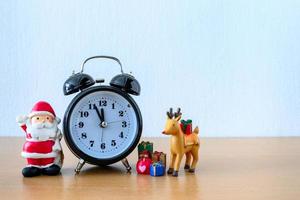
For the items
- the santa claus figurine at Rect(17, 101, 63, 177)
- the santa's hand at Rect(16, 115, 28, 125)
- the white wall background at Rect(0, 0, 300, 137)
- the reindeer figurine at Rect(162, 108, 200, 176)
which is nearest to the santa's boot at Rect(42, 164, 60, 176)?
the santa claus figurine at Rect(17, 101, 63, 177)

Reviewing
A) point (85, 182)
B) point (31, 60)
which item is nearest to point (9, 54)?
point (31, 60)

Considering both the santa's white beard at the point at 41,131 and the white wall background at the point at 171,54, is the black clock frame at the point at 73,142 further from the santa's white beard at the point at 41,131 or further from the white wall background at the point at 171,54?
the white wall background at the point at 171,54

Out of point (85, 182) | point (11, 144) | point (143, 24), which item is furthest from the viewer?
point (143, 24)

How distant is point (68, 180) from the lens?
40.9 inches

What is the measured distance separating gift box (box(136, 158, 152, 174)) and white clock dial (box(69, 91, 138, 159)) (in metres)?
0.05

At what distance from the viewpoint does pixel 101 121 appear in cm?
110

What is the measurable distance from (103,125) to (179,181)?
20cm

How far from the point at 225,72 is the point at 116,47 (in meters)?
0.40

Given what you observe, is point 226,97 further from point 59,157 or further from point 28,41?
point 59,157

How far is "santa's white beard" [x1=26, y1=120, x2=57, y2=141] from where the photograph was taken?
107 cm

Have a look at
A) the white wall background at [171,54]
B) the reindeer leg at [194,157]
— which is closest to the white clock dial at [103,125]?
the reindeer leg at [194,157]

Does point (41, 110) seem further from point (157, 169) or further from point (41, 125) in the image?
point (157, 169)

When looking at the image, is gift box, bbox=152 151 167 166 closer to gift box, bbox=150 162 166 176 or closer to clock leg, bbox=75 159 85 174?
gift box, bbox=150 162 166 176

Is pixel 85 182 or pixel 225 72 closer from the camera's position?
pixel 85 182
